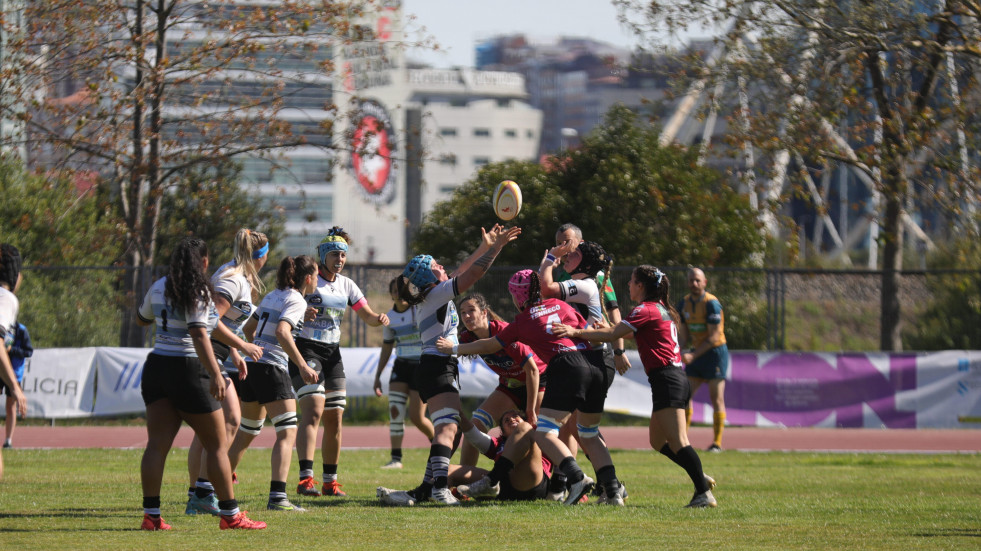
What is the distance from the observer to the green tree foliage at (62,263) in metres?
21.2

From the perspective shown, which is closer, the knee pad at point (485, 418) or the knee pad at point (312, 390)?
the knee pad at point (312, 390)

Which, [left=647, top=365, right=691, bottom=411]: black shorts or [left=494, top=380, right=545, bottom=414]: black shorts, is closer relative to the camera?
[left=647, top=365, right=691, bottom=411]: black shorts

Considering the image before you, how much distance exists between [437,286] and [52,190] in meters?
18.2

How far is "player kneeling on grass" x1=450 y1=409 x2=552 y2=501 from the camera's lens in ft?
30.1

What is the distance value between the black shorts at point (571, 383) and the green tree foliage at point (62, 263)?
1201 centimetres

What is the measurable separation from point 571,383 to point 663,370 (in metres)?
0.75

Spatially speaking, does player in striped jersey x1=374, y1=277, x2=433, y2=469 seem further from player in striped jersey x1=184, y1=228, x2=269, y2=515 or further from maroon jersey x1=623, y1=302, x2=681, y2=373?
maroon jersey x1=623, y1=302, x2=681, y2=373

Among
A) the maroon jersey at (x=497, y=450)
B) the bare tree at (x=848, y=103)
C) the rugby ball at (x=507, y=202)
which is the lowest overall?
the maroon jersey at (x=497, y=450)

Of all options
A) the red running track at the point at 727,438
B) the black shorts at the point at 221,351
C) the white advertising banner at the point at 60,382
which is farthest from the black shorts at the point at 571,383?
the white advertising banner at the point at 60,382

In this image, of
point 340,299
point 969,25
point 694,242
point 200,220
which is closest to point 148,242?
point 200,220

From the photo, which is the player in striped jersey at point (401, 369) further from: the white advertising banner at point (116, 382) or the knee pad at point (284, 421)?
the white advertising banner at point (116, 382)

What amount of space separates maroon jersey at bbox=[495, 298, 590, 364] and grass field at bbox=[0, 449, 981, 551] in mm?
1209

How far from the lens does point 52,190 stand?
2470cm

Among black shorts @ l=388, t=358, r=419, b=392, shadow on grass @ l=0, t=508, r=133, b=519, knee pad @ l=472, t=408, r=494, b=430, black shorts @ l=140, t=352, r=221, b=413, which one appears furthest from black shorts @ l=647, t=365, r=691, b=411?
shadow on grass @ l=0, t=508, r=133, b=519
